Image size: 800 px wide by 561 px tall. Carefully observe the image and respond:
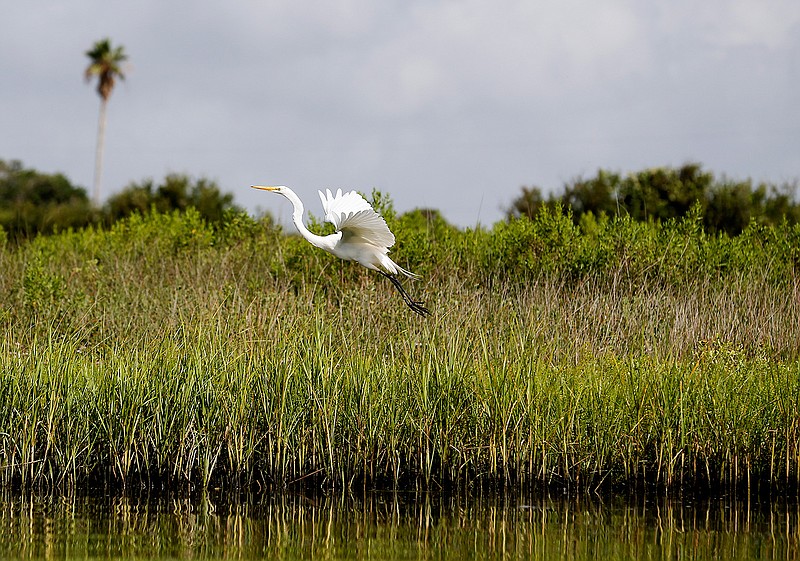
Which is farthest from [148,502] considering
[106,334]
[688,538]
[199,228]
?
[199,228]

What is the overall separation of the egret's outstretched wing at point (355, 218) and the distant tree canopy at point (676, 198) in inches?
269

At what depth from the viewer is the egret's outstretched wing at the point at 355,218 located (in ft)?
24.4

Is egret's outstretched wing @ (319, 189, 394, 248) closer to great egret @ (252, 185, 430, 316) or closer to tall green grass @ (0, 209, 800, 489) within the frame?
great egret @ (252, 185, 430, 316)

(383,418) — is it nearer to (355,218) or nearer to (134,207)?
(355,218)

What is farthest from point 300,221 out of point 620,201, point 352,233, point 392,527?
point 620,201

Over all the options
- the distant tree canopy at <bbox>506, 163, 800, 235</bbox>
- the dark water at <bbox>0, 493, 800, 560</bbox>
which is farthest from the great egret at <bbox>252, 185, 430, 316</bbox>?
the distant tree canopy at <bbox>506, 163, 800, 235</bbox>


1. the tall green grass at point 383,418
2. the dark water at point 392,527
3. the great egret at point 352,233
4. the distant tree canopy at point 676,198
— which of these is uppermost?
the distant tree canopy at point 676,198

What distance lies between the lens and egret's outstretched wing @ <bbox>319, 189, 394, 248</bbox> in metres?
7.43

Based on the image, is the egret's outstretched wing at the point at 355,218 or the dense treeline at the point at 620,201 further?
the dense treeline at the point at 620,201

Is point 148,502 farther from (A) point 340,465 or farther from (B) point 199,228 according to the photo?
(B) point 199,228

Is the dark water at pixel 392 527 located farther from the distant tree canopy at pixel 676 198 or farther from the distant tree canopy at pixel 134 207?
the distant tree canopy at pixel 134 207

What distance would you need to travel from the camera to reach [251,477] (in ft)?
18.2

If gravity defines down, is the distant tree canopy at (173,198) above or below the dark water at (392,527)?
above

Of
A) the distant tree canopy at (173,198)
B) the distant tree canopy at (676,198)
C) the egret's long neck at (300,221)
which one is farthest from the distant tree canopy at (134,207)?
the egret's long neck at (300,221)
